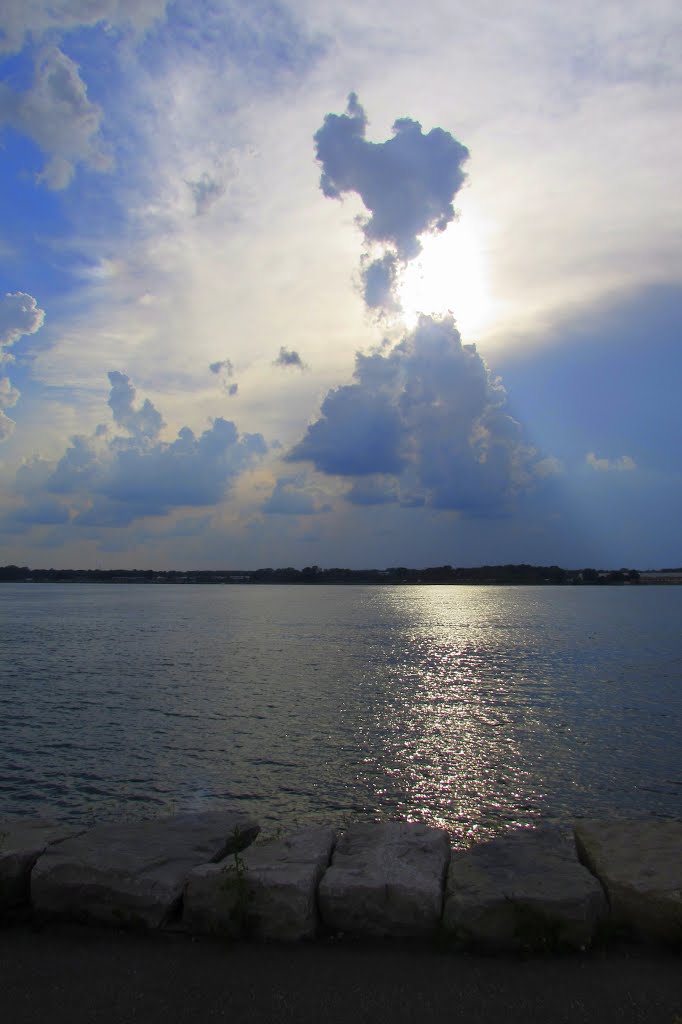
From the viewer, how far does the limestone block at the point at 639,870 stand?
7.26 m

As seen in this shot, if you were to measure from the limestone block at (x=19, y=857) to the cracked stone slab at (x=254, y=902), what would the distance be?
205 cm

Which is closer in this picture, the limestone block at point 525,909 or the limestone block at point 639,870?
the limestone block at point 525,909

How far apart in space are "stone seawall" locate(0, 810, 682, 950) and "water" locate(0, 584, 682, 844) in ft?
18.2

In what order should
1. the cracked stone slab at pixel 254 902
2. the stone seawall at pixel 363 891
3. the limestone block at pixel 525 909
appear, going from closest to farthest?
the limestone block at pixel 525 909 → the stone seawall at pixel 363 891 → the cracked stone slab at pixel 254 902

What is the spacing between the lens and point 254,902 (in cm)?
738

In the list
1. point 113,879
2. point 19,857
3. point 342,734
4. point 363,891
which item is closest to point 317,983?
point 363,891

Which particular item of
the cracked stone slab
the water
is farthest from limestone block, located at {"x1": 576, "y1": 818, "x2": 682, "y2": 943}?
the water

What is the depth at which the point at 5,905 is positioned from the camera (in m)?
8.04

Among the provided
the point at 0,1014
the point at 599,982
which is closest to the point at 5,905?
the point at 0,1014

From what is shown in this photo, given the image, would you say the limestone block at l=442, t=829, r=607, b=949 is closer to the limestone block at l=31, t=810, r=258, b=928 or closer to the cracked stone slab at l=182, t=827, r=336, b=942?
the cracked stone slab at l=182, t=827, r=336, b=942

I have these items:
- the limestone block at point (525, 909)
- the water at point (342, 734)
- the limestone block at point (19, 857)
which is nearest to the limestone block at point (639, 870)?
the limestone block at point (525, 909)

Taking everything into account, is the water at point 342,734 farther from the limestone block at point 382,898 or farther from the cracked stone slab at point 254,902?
the cracked stone slab at point 254,902

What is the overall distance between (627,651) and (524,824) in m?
42.5

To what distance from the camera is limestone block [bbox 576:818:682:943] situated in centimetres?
726
